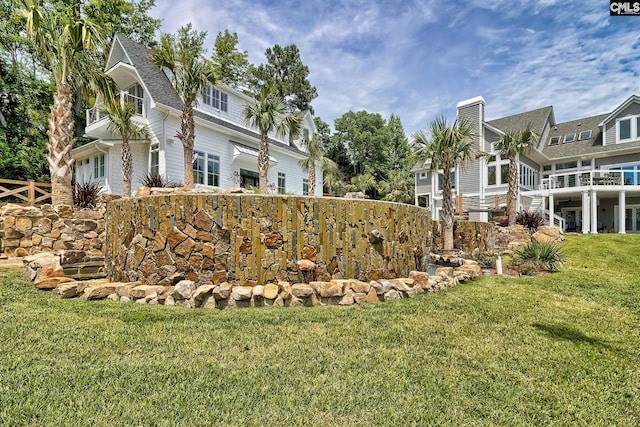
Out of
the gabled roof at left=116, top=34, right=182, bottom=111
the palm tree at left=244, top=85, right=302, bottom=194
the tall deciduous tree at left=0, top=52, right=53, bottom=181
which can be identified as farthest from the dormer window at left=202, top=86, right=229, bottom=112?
the tall deciduous tree at left=0, top=52, right=53, bottom=181

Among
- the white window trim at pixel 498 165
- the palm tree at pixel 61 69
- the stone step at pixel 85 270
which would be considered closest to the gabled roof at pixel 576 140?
the white window trim at pixel 498 165

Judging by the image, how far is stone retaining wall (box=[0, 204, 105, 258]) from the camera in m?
8.19

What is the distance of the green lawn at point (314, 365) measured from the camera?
229cm

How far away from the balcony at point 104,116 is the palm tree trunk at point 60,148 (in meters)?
4.93

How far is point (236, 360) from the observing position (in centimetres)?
306

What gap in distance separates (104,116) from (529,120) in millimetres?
28750

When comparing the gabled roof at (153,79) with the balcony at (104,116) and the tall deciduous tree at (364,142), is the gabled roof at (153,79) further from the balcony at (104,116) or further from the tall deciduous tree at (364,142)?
the tall deciduous tree at (364,142)

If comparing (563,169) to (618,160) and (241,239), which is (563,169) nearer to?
(618,160)

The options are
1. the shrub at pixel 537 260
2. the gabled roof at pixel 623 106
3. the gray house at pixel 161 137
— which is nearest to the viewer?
the shrub at pixel 537 260

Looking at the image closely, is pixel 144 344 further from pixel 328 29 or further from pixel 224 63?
pixel 224 63

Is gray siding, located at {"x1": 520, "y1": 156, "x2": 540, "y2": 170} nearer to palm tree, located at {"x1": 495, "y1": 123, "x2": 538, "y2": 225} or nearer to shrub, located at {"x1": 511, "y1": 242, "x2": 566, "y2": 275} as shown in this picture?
palm tree, located at {"x1": 495, "y1": 123, "x2": 538, "y2": 225}

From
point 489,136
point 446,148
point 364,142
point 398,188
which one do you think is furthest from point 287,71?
point 446,148

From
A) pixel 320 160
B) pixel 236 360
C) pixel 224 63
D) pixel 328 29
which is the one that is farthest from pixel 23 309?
pixel 224 63

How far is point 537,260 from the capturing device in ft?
31.2
